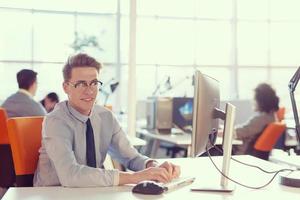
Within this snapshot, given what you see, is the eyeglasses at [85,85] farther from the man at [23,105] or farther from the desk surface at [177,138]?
the desk surface at [177,138]

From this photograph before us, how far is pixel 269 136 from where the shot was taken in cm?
445

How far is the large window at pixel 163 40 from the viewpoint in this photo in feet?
23.0

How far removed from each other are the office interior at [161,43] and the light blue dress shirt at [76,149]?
3.86 metres

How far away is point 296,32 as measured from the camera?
7.95m

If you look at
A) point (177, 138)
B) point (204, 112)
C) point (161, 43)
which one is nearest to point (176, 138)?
point (177, 138)

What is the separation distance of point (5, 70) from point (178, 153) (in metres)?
Answer: 2.83

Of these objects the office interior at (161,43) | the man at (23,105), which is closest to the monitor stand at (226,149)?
the man at (23,105)

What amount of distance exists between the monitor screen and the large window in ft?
16.1

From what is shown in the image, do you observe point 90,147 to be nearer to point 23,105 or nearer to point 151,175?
point 151,175

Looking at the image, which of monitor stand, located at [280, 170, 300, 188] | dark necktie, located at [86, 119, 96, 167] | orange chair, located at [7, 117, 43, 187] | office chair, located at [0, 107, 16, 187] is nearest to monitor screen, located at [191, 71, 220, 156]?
monitor stand, located at [280, 170, 300, 188]

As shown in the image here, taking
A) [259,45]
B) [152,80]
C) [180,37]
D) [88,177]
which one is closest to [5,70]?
[152,80]

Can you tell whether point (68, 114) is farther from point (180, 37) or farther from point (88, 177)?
point (180, 37)

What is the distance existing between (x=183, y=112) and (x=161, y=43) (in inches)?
105

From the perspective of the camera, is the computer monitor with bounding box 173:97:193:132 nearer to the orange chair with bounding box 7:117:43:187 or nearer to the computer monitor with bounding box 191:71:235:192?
the orange chair with bounding box 7:117:43:187
